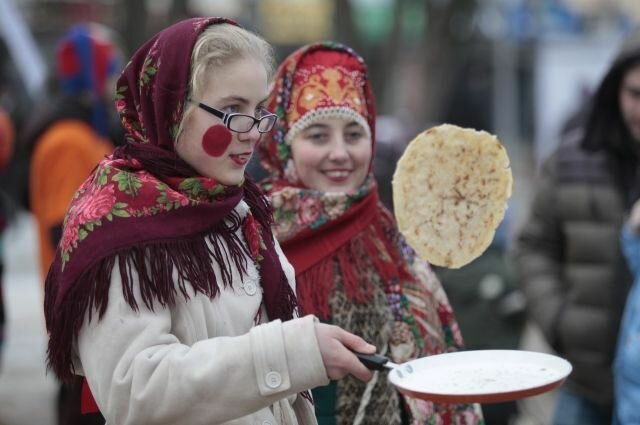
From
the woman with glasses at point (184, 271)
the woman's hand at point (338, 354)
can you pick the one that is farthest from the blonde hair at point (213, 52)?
the woman's hand at point (338, 354)

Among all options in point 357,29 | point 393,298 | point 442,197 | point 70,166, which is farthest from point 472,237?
point 357,29

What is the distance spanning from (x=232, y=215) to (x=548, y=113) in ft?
44.4

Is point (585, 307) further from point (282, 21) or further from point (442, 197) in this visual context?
point (282, 21)

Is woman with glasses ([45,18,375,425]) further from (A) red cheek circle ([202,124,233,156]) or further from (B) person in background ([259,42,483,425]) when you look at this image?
(B) person in background ([259,42,483,425])

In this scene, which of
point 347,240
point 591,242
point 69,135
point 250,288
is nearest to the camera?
point 250,288

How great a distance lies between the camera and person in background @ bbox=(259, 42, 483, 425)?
3316 mm

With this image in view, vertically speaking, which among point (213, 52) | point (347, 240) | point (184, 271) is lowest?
point (347, 240)

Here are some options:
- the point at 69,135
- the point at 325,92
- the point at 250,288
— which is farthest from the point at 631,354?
the point at 69,135

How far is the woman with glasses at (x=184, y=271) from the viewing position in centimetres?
231

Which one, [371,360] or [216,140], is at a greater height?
[216,140]

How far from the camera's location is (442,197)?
10.5ft

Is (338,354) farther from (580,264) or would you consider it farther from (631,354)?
(580,264)

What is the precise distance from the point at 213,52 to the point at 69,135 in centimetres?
374

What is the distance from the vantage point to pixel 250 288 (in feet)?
8.37
